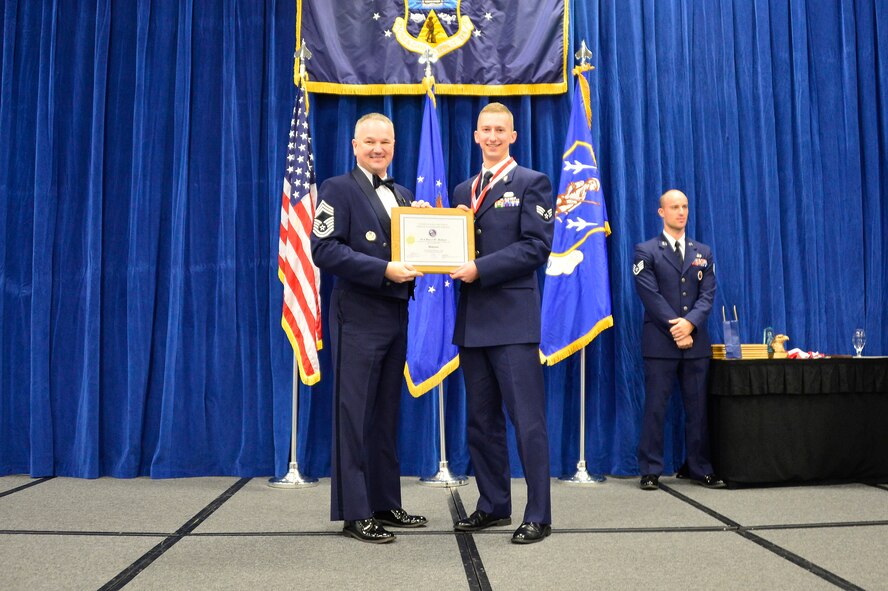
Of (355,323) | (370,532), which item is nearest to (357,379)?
(355,323)

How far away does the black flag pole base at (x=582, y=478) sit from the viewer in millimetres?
4297

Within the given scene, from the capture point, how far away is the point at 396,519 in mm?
3098

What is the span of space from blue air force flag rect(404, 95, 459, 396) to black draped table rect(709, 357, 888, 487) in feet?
5.26

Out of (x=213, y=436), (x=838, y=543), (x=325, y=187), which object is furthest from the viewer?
(x=213, y=436)

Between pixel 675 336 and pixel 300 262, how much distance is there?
7.40ft

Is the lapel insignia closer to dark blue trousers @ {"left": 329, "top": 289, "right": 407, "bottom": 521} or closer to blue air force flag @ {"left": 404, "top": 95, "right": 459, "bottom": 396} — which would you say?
dark blue trousers @ {"left": 329, "top": 289, "right": 407, "bottom": 521}

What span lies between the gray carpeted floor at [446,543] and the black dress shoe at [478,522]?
6 centimetres

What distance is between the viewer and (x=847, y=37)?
16.5 ft

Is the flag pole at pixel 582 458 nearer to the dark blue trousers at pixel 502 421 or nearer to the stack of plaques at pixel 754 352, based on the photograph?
the stack of plaques at pixel 754 352

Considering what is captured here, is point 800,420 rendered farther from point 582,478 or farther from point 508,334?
point 508,334

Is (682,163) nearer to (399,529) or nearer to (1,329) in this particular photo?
(399,529)

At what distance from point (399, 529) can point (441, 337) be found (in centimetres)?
151

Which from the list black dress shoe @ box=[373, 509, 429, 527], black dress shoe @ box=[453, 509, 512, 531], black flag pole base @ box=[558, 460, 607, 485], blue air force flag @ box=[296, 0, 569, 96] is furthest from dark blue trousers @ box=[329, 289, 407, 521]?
blue air force flag @ box=[296, 0, 569, 96]

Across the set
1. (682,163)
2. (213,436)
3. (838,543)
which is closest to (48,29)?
(213,436)
